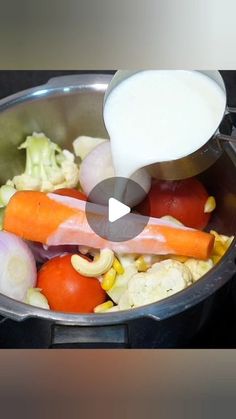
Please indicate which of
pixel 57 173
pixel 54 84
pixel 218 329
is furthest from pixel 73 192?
pixel 218 329

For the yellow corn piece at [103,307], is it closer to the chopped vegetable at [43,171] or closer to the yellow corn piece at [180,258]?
the yellow corn piece at [180,258]

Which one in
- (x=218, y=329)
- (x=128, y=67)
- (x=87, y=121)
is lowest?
(x=218, y=329)

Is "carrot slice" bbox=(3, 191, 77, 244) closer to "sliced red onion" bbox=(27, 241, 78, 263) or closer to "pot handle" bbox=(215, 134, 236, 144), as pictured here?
"sliced red onion" bbox=(27, 241, 78, 263)

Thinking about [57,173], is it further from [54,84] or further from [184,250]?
[184,250]

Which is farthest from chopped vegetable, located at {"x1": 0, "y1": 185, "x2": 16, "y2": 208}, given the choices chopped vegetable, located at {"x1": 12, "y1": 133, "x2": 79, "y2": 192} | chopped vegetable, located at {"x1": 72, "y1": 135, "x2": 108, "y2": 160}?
chopped vegetable, located at {"x1": 72, "y1": 135, "x2": 108, "y2": 160}

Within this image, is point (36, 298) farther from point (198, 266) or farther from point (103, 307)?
point (198, 266)

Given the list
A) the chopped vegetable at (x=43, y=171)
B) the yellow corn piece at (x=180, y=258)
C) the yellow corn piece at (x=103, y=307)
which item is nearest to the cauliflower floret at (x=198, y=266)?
the yellow corn piece at (x=180, y=258)
